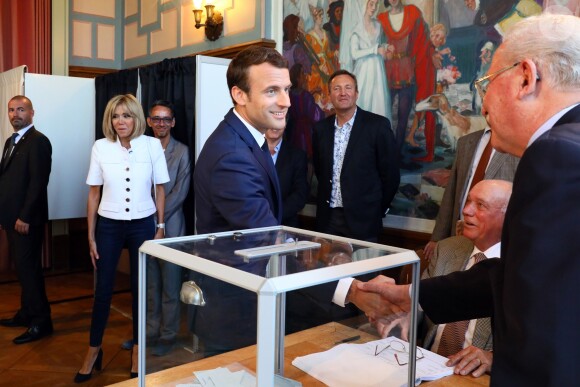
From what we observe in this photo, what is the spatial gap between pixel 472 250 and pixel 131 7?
17.7 feet

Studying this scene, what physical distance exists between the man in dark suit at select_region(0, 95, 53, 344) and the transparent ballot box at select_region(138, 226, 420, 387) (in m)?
3.33

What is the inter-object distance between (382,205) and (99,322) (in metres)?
1.96

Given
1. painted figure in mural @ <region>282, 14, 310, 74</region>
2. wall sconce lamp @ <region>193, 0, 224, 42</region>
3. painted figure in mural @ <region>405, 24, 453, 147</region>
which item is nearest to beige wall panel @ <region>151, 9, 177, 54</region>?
wall sconce lamp @ <region>193, 0, 224, 42</region>

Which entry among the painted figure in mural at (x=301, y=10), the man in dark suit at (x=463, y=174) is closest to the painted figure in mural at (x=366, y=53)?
the painted figure in mural at (x=301, y=10)

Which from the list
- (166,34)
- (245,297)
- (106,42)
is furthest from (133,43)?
(245,297)

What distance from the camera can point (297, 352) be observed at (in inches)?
50.7

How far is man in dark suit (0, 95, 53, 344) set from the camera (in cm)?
424

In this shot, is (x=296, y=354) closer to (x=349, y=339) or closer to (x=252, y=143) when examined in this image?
(x=349, y=339)

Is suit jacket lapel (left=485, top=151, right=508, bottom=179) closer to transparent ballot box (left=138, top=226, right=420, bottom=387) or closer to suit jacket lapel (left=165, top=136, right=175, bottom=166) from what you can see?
transparent ballot box (left=138, top=226, right=420, bottom=387)

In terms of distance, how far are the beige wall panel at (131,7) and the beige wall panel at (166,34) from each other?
53 cm

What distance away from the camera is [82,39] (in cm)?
→ 660

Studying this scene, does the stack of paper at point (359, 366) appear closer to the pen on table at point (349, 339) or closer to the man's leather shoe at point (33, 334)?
the pen on table at point (349, 339)

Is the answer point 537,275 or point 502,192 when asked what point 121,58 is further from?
point 537,275

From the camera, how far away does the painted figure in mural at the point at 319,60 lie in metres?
4.30
